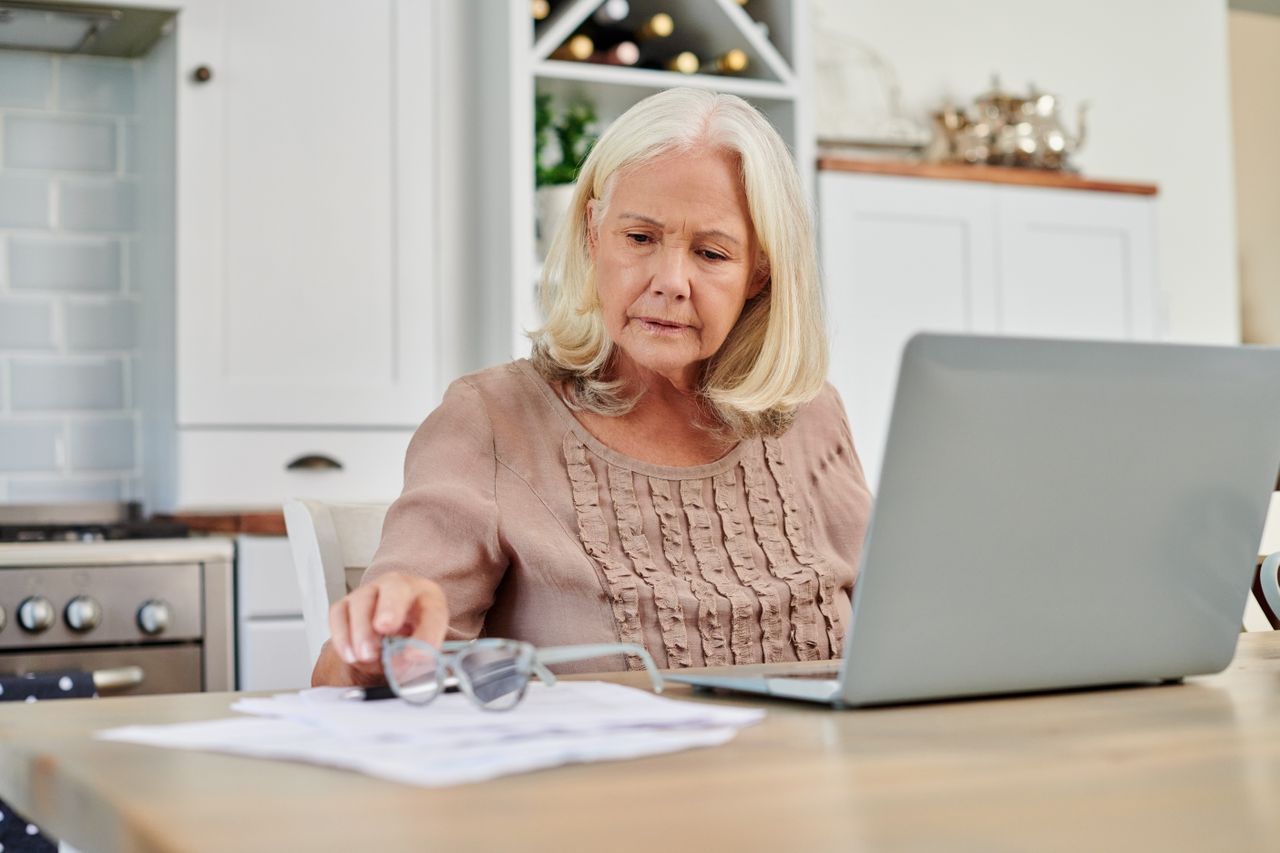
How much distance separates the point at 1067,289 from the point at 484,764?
11.0ft

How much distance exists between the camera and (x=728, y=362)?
5.43ft

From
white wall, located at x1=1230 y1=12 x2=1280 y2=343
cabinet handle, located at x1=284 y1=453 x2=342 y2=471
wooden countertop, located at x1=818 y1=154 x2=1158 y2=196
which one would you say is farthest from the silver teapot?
cabinet handle, located at x1=284 y1=453 x2=342 y2=471

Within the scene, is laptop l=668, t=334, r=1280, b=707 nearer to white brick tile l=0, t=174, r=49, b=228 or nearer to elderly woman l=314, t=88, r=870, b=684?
elderly woman l=314, t=88, r=870, b=684

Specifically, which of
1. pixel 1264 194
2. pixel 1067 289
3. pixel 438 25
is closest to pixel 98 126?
pixel 438 25

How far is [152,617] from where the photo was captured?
2578 millimetres

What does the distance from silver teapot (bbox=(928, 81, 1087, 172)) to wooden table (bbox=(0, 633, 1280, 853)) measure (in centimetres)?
310

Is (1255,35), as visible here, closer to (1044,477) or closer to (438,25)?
(438,25)

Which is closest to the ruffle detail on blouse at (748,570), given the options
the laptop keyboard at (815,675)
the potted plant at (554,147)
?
the laptop keyboard at (815,675)

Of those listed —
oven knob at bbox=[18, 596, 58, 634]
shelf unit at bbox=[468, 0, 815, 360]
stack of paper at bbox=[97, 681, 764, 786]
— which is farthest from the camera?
shelf unit at bbox=[468, 0, 815, 360]

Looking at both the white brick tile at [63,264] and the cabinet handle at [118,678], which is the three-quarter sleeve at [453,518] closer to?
the cabinet handle at [118,678]

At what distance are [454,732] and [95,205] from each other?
272cm

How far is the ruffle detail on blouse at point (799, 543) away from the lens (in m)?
1.52

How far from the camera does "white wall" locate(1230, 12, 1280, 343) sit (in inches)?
189

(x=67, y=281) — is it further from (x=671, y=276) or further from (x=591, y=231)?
(x=671, y=276)
